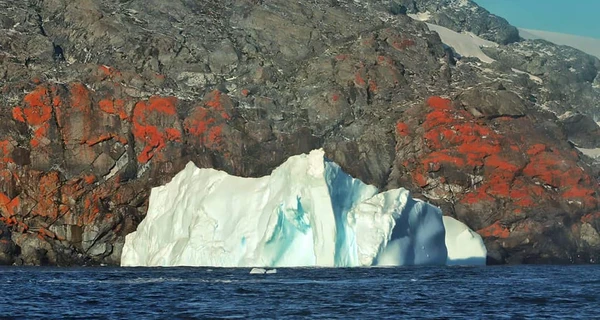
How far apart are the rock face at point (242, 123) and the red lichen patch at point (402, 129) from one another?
0.20 m

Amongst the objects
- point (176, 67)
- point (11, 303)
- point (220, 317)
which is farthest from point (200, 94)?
point (220, 317)

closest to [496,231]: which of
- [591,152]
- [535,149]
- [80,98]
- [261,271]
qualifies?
[535,149]

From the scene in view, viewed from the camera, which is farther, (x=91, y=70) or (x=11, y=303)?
(x=91, y=70)

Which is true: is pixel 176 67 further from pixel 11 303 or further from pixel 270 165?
pixel 11 303

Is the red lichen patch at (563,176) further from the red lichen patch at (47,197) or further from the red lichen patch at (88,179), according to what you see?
the red lichen patch at (47,197)

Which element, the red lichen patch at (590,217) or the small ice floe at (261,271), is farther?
the red lichen patch at (590,217)

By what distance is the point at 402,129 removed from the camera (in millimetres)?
142375

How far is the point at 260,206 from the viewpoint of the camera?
329 feet

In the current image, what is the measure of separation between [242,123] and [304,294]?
228 feet

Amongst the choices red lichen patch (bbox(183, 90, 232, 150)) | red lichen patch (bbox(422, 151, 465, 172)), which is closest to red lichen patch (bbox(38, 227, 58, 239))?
red lichen patch (bbox(183, 90, 232, 150))

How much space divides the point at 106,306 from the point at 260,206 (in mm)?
35422

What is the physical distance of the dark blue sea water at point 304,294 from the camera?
61.6 meters

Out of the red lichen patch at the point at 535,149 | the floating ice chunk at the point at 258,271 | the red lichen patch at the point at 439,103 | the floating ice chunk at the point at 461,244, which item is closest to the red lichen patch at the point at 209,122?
the red lichen patch at the point at 439,103

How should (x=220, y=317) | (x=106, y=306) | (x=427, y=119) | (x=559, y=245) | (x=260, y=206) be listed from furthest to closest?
(x=427, y=119) → (x=559, y=245) → (x=260, y=206) → (x=106, y=306) → (x=220, y=317)
